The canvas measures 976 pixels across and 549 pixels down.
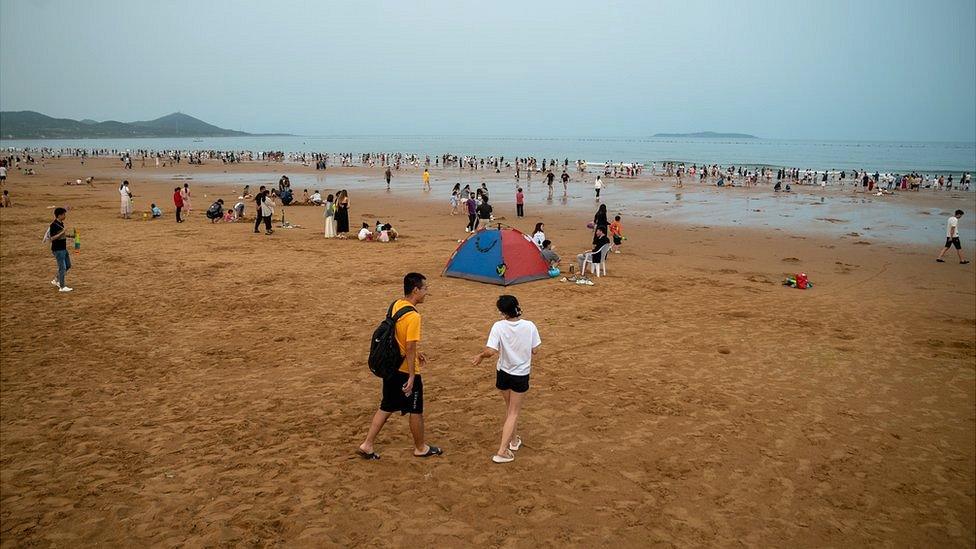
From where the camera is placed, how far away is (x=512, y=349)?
18.6 feet

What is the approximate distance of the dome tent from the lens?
46.3ft

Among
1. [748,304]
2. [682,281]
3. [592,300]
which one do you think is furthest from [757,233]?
[592,300]

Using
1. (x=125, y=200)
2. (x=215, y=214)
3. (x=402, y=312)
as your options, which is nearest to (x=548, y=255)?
(x=402, y=312)

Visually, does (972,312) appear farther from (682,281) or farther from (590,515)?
(590,515)

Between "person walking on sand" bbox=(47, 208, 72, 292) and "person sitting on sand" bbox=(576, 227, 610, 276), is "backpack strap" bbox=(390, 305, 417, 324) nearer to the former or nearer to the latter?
"person sitting on sand" bbox=(576, 227, 610, 276)

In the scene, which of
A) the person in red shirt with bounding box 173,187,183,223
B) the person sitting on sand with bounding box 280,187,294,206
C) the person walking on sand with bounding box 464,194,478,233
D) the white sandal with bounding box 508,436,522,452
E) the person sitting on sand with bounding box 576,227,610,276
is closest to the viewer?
the white sandal with bounding box 508,436,522,452

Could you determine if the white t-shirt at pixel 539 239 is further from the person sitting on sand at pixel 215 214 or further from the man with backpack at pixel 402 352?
the person sitting on sand at pixel 215 214

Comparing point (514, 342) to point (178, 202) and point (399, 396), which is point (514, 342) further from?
point (178, 202)

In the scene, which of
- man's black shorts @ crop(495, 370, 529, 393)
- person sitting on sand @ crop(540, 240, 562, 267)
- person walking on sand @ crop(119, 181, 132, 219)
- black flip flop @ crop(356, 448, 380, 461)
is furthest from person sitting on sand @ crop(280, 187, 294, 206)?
man's black shorts @ crop(495, 370, 529, 393)

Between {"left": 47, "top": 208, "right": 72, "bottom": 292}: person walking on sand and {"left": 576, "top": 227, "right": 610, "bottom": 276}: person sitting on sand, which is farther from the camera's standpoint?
{"left": 576, "top": 227, "right": 610, "bottom": 276}: person sitting on sand

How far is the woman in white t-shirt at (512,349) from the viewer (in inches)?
220

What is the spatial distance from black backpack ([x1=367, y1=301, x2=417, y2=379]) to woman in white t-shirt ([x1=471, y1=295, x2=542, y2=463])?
78 centimetres

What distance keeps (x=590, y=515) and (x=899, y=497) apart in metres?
3.22

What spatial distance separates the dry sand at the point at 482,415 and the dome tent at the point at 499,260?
0.48 metres
